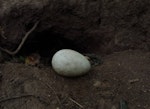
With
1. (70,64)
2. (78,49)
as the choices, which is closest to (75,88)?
(70,64)

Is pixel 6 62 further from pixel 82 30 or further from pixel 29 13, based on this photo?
pixel 82 30

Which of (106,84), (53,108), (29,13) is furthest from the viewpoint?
(29,13)

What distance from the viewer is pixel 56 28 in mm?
4078

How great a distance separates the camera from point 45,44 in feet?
14.1

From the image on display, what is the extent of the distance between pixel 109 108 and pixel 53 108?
492 millimetres

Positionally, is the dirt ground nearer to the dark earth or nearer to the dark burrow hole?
the dark earth

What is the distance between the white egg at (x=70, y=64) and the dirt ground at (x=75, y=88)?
7 cm

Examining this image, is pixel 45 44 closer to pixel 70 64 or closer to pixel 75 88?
pixel 70 64

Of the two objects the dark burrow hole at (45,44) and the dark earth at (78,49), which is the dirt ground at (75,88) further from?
the dark burrow hole at (45,44)

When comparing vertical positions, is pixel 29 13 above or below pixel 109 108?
above

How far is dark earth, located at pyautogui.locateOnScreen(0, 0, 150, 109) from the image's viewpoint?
3.25 metres

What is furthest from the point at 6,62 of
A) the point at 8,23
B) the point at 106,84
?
the point at 106,84

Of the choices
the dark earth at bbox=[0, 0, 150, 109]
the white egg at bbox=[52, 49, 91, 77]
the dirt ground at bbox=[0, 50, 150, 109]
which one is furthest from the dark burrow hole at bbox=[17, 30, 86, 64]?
the white egg at bbox=[52, 49, 91, 77]

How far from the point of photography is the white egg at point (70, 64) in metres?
3.36
